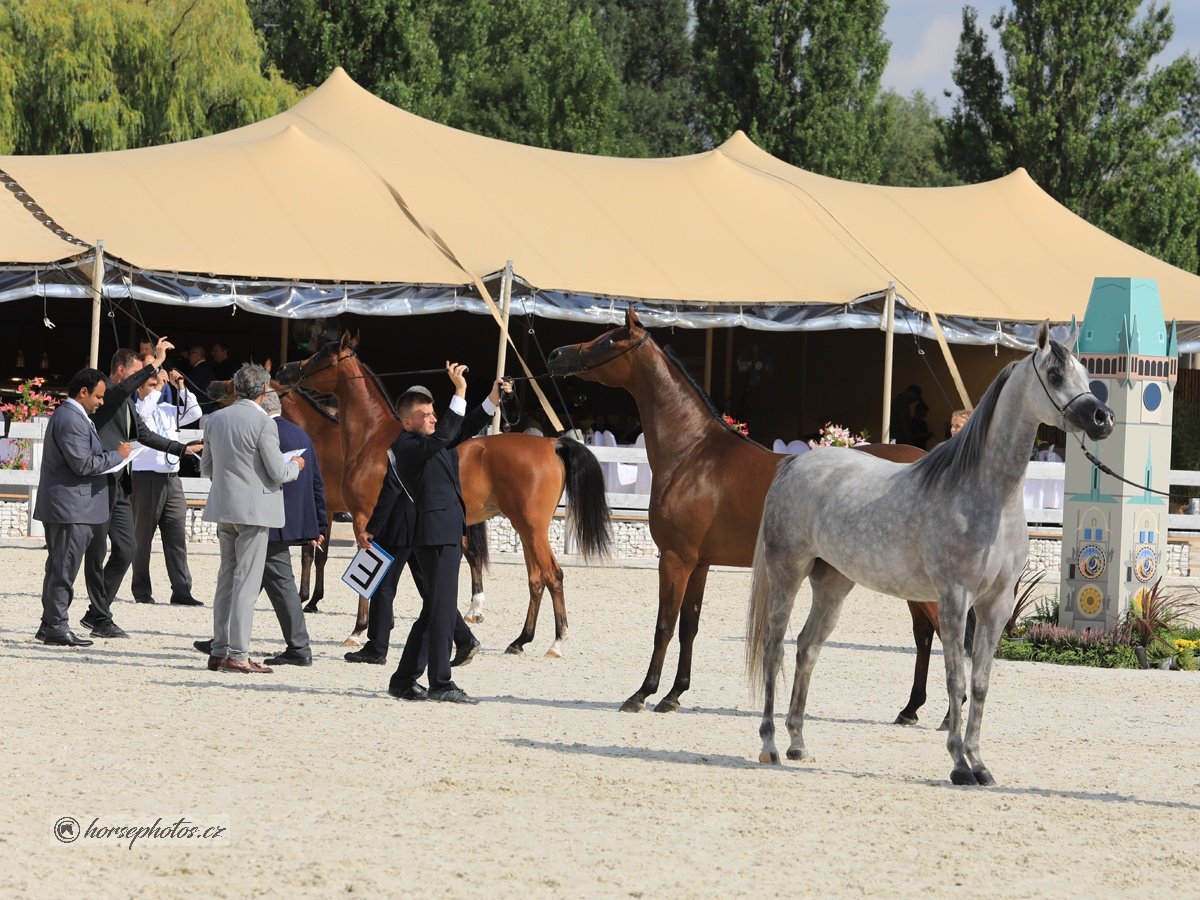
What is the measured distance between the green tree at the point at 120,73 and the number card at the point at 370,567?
18.5 metres

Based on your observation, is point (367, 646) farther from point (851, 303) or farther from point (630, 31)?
point (630, 31)

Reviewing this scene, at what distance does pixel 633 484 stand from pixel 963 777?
38.4 feet

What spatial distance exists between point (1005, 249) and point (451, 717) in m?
16.4

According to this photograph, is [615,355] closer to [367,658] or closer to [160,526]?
[367,658]

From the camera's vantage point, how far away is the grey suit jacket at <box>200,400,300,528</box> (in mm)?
9219

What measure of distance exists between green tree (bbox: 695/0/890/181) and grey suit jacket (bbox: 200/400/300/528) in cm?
2646

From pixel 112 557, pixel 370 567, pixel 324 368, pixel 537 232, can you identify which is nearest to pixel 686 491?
pixel 370 567

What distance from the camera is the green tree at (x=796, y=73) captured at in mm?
34500

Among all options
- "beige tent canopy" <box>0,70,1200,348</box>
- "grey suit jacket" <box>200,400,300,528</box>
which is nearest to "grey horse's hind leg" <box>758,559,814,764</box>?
"grey suit jacket" <box>200,400,300,528</box>

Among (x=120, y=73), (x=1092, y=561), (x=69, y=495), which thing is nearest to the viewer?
(x=69, y=495)

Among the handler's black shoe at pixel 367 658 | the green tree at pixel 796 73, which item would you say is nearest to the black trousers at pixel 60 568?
the handler's black shoe at pixel 367 658

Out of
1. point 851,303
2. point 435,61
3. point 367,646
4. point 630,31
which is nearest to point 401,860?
point 367,646

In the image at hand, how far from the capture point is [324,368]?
11.3 m

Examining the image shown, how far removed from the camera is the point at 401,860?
5363 mm
